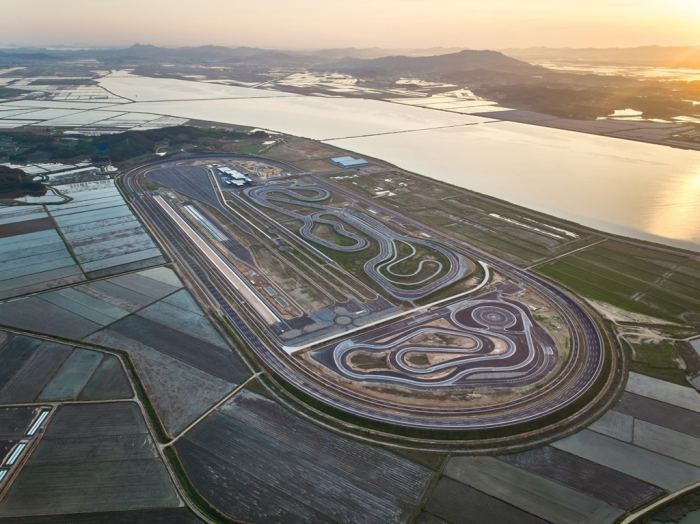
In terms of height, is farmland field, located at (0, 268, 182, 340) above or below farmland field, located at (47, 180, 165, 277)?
below

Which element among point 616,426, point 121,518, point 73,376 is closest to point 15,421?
point 73,376

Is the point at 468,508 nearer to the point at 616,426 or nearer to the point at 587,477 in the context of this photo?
the point at 587,477

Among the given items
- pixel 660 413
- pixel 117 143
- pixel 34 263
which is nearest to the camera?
pixel 660 413

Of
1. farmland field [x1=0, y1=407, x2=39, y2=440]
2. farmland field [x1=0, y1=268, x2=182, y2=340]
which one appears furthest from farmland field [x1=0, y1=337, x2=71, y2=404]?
farmland field [x1=0, y1=268, x2=182, y2=340]

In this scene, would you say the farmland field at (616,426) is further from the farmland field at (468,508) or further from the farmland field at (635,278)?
the farmland field at (635,278)

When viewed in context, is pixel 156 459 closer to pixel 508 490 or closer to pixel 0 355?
pixel 0 355

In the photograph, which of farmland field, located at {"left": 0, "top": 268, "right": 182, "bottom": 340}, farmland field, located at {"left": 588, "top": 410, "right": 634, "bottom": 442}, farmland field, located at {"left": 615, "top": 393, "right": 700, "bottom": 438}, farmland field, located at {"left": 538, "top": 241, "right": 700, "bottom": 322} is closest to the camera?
farmland field, located at {"left": 588, "top": 410, "right": 634, "bottom": 442}

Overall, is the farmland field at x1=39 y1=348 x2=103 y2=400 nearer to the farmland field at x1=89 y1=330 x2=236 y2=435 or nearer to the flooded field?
the farmland field at x1=89 y1=330 x2=236 y2=435
